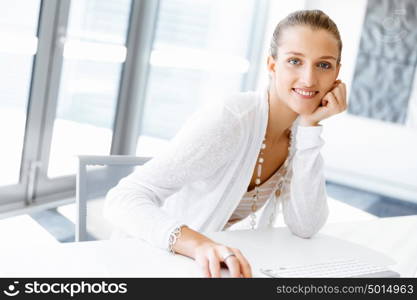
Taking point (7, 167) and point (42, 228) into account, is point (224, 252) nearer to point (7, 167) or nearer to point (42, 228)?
point (42, 228)

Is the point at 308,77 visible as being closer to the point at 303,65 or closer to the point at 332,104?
the point at 303,65

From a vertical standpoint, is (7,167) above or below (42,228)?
above

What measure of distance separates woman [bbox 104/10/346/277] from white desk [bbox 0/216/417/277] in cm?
7

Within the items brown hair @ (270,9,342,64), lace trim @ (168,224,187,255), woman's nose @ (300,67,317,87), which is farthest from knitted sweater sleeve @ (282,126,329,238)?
lace trim @ (168,224,187,255)

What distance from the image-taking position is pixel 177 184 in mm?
1509

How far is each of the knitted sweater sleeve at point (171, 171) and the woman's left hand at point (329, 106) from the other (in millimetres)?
257

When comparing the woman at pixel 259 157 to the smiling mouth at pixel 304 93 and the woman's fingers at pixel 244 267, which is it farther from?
the woman's fingers at pixel 244 267

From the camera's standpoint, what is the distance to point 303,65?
160cm

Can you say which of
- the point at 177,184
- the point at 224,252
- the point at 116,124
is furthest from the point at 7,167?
the point at 224,252

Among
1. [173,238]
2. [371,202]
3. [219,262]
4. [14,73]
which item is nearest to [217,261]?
[219,262]

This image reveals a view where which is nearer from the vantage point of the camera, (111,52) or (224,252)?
(224,252)

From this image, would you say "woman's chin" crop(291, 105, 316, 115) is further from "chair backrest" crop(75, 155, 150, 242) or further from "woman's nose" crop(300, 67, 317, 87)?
"chair backrest" crop(75, 155, 150, 242)

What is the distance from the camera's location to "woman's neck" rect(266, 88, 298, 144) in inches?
66.6

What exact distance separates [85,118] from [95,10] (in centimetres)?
74
